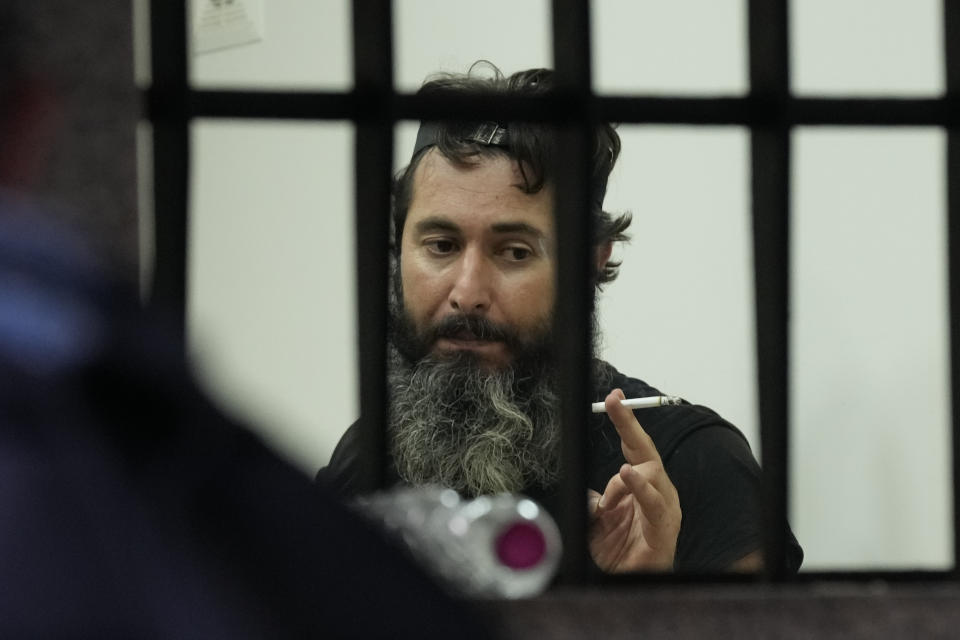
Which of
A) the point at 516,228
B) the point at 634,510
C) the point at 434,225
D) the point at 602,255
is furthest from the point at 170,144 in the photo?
the point at 634,510

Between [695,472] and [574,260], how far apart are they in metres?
0.81

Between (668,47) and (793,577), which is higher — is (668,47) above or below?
above

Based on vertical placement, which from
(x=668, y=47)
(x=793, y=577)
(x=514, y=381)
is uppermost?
(x=668, y=47)

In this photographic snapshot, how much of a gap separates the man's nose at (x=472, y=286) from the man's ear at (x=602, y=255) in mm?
372

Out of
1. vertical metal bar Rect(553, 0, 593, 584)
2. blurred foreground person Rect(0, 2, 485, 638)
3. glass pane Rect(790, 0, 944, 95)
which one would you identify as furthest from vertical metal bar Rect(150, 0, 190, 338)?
blurred foreground person Rect(0, 2, 485, 638)

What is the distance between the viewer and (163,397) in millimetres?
513

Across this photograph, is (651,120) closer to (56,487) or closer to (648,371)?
(648,371)

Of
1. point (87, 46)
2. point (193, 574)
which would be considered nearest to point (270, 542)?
point (193, 574)

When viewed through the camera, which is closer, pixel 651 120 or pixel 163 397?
pixel 163 397

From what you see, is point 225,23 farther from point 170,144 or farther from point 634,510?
point 634,510

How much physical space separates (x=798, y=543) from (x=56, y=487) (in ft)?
15.0

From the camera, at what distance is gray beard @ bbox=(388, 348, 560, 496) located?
5012 millimetres

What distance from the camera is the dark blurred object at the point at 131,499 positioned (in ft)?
1.58

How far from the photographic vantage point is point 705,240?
16.1 ft
